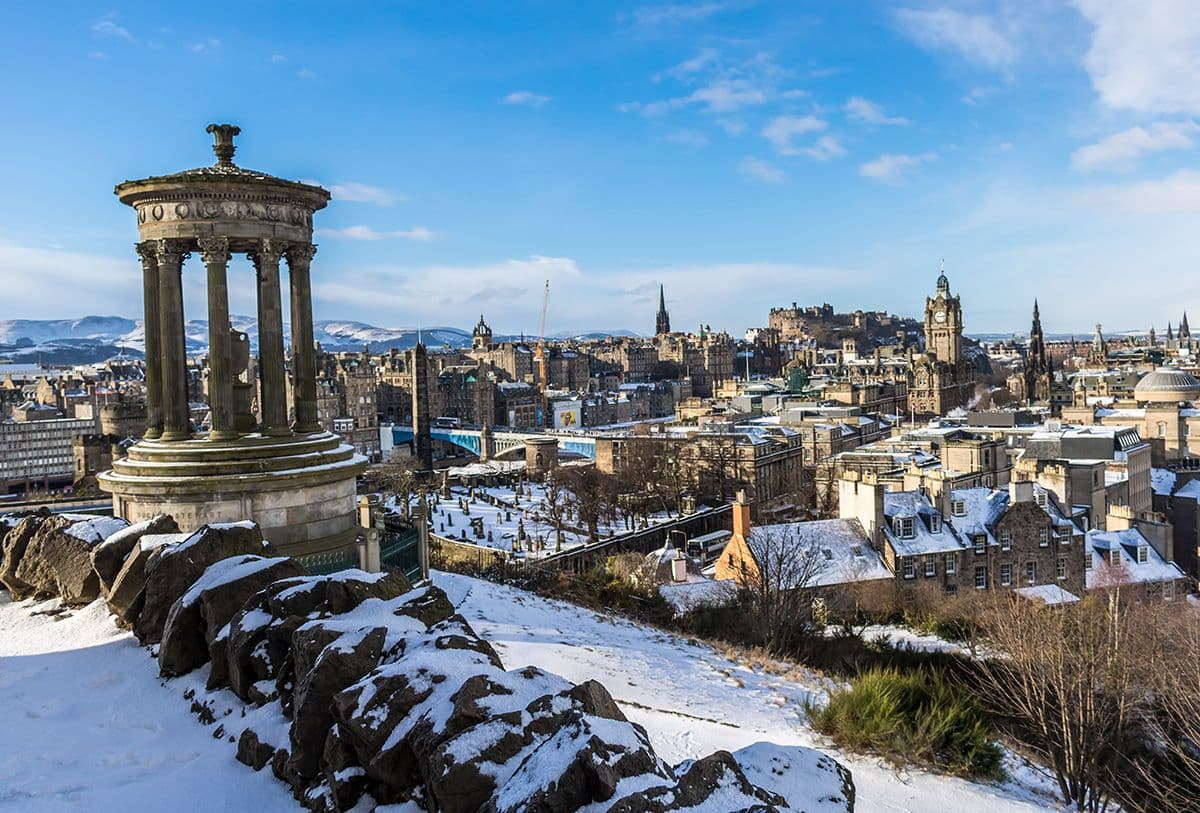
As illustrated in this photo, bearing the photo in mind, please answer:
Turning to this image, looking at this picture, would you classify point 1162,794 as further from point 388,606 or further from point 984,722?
point 388,606

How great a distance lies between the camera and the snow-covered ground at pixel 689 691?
9.48m

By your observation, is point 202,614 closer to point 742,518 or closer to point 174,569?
point 174,569

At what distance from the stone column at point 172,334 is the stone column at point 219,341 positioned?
0.49m

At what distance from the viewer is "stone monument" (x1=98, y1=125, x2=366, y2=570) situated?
14.5m

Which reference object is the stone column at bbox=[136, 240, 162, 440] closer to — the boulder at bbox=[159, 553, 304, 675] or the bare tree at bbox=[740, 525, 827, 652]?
the boulder at bbox=[159, 553, 304, 675]

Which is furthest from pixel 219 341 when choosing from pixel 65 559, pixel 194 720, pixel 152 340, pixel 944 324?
pixel 944 324

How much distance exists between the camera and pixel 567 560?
120 ft

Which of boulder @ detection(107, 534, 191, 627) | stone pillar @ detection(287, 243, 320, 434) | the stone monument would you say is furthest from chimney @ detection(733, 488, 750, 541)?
boulder @ detection(107, 534, 191, 627)

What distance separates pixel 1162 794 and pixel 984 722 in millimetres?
2463

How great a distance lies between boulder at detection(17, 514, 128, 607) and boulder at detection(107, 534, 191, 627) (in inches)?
47.5

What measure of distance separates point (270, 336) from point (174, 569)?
643cm

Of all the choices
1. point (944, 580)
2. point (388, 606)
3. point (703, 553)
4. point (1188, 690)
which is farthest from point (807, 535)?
point (388, 606)

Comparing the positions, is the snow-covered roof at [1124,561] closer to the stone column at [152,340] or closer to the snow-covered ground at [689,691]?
the snow-covered ground at [689,691]

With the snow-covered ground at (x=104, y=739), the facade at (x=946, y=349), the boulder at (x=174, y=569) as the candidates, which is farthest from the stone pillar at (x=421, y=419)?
the snow-covered ground at (x=104, y=739)
